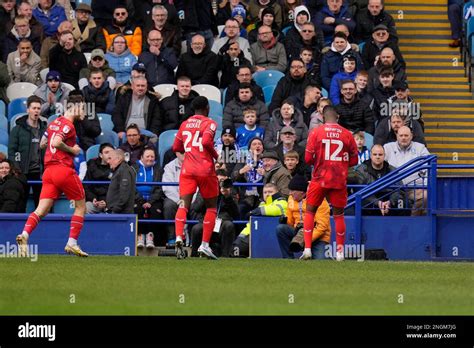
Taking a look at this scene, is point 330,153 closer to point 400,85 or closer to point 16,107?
point 400,85

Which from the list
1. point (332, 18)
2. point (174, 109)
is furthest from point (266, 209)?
point (332, 18)

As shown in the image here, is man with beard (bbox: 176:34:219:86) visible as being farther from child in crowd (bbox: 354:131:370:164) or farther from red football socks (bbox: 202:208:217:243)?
red football socks (bbox: 202:208:217:243)

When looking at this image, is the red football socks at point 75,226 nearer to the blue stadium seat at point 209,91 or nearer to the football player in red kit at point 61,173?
the football player in red kit at point 61,173

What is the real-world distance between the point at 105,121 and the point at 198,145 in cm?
697

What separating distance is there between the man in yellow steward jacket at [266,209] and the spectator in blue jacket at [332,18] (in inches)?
242

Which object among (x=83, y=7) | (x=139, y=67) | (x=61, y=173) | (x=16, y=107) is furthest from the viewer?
(x=83, y=7)

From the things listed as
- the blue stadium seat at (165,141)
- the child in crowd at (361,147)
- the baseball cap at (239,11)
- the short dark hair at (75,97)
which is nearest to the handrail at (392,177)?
the child in crowd at (361,147)

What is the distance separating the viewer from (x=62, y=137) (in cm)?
2080

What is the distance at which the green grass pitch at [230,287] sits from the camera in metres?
15.4

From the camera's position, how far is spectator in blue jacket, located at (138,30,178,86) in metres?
28.8

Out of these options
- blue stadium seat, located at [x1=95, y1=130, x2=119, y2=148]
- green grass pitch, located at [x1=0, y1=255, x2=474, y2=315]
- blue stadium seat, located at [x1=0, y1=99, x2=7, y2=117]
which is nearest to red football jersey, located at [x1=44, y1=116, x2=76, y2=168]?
green grass pitch, located at [x1=0, y1=255, x2=474, y2=315]

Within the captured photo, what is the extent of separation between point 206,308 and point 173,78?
554 inches
